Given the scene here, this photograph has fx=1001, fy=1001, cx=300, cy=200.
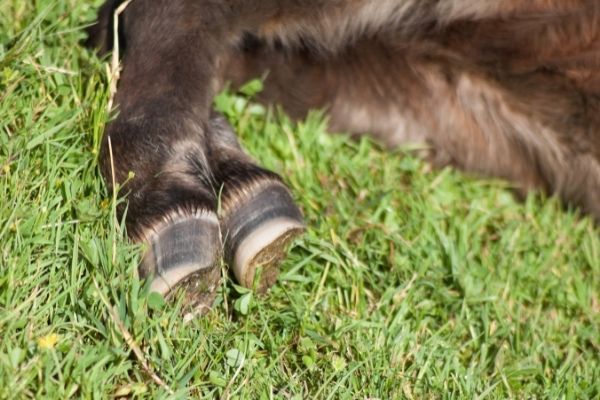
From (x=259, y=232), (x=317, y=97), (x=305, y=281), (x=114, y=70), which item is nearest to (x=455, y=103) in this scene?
(x=317, y=97)

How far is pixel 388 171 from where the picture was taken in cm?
338

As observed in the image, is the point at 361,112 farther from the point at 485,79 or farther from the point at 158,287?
the point at 158,287

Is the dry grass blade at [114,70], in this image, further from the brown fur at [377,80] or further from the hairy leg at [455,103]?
the hairy leg at [455,103]

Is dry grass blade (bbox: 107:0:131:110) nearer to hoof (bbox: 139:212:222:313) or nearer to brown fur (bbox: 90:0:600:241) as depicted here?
brown fur (bbox: 90:0:600:241)

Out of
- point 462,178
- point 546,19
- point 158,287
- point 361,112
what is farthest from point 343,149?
point 158,287

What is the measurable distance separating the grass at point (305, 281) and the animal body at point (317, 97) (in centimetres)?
9

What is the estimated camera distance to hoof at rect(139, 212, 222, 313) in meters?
2.45

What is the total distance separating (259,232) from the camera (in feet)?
8.70

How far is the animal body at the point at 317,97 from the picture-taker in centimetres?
262

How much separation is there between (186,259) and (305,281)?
48cm

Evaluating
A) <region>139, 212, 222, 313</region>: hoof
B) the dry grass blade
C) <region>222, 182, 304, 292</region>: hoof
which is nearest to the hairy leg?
the dry grass blade

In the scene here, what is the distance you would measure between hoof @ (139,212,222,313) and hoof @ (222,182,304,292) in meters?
Result: 0.10

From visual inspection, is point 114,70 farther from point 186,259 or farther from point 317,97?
point 317,97

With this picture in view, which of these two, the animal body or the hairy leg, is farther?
the hairy leg
